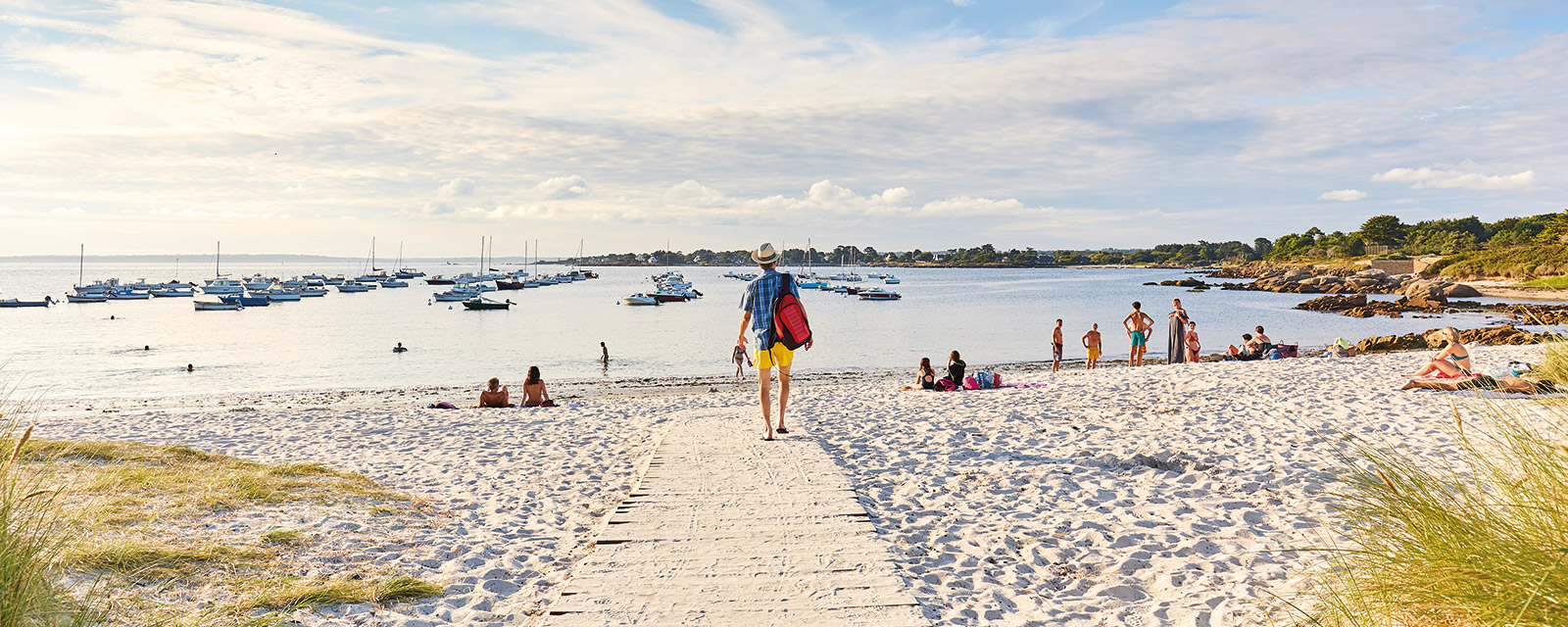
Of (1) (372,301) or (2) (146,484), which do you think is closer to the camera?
(2) (146,484)

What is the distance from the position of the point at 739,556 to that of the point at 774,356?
131 inches

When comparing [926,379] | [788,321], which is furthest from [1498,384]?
[788,321]

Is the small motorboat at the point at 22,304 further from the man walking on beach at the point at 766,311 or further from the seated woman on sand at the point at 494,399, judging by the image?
the man walking on beach at the point at 766,311

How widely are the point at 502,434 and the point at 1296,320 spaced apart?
153 feet

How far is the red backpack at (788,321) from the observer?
779cm

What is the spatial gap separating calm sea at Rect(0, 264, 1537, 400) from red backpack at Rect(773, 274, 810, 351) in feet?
44.1

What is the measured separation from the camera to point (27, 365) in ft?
92.8

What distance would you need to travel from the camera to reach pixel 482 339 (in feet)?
126

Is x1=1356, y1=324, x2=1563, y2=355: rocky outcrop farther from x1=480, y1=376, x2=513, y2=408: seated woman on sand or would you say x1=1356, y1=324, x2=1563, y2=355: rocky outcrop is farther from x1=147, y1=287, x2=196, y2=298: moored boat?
x1=147, y1=287, x2=196, y2=298: moored boat

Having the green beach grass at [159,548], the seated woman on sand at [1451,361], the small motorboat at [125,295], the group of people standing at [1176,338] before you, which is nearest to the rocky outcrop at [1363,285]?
the group of people standing at [1176,338]

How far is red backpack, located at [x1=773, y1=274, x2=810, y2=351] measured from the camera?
25.5 feet

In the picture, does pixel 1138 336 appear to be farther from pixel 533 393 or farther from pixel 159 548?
pixel 159 548

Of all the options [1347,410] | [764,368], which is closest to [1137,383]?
[1347,410]

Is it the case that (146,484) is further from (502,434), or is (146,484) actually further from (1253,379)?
(1253,379)
